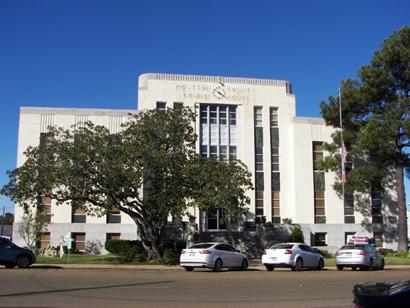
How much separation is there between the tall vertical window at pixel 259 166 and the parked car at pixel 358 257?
18.6 metres

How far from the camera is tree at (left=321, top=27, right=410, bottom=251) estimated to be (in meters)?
41.4

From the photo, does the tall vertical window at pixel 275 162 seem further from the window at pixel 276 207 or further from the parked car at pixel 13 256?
the parked car at pixel 13 256

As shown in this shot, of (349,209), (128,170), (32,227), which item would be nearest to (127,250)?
(128,170)

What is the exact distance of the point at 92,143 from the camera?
30.8 metres

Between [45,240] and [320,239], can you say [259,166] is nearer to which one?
[320,239]

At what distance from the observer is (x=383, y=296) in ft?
22.6

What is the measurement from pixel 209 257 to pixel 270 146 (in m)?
25.1

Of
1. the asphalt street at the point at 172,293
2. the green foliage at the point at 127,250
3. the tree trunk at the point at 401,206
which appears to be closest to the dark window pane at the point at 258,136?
the tree trunk at the point at 401,206

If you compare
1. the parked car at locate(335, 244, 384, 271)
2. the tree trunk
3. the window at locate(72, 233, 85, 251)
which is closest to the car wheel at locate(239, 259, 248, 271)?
the parked car at locate(335, 244, 384, 271)

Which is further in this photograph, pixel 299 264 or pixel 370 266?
pixel 370 266

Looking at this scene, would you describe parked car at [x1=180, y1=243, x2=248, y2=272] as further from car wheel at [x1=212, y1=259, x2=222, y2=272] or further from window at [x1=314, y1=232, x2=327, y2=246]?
window at [x1=314, y1=232, x2=327, y2=246]

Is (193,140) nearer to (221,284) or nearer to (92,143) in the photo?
(92,143)

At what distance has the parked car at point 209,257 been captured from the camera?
25328 millimetres

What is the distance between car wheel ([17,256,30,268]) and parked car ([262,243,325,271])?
11.6m
